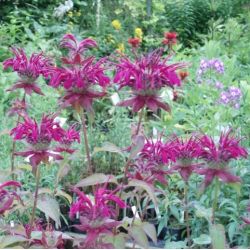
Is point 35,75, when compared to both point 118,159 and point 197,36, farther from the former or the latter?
point 197,36

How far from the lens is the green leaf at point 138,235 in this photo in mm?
1415

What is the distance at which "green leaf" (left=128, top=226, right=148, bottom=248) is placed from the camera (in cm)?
141

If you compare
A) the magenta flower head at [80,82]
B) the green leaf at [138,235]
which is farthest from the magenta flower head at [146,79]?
the green leaf at [138,235]

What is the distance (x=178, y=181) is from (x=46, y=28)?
350 centimetres

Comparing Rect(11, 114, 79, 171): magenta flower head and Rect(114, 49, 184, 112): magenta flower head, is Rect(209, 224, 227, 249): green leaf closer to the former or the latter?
Rect(114, 49, 184, 112): magenta flower head

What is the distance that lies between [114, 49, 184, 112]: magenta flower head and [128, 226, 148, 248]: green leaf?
11.3 inches

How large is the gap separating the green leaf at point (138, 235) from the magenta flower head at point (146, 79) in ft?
0.94

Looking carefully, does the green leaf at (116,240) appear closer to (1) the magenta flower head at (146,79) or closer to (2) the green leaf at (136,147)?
(2) the green leaf at (136,147)

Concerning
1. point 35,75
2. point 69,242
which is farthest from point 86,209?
point 69,242

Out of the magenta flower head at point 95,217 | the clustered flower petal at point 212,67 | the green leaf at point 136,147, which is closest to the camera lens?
the magenta flower head at point 95,217

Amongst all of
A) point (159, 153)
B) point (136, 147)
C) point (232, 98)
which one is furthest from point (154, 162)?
point (232, 98)

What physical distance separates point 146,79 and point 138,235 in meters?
0.37

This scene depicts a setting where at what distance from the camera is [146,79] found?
1.38 metres

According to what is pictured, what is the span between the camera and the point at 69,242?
84.4 inches
